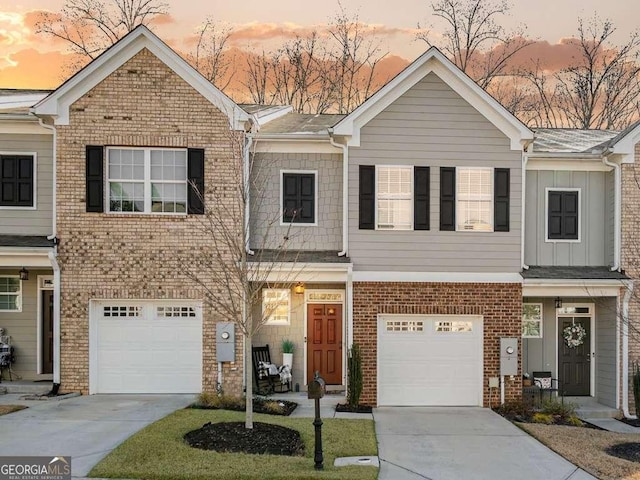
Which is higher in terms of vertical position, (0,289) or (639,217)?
(639,217)

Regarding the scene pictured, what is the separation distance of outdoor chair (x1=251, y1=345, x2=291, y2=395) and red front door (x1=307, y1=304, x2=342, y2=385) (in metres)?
0.76

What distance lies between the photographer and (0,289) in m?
14.7

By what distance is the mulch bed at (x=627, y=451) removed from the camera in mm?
9520

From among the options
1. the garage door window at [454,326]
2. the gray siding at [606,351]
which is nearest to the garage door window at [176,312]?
the garage door window at [454,326]

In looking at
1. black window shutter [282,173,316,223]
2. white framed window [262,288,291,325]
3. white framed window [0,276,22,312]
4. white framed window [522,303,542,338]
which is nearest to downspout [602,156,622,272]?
white framed window [522,303,542,338]

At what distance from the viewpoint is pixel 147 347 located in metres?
13.6

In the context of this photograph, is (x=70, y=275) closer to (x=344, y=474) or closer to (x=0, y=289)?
(x=0, y=289)

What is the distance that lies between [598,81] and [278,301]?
76.4 ft

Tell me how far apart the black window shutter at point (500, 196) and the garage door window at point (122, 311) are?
863 centimetres

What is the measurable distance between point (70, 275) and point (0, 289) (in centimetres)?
283

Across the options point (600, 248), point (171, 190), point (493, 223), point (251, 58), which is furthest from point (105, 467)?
point (251, 58)

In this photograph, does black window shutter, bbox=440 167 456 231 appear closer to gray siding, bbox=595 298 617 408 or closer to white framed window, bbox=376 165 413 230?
white framed window, bbox=376 165 413 230

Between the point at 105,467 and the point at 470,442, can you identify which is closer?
the point at 105,467

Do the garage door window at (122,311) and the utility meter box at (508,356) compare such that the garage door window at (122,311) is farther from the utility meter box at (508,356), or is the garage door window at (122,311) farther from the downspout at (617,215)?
the downspout at (617,215)
